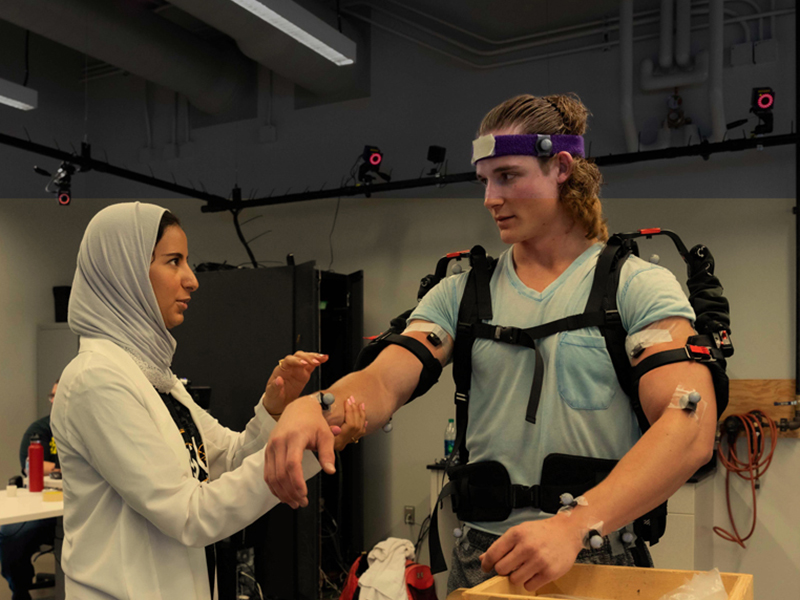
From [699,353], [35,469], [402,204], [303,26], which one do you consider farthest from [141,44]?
[699,353]

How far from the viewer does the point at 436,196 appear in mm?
4664

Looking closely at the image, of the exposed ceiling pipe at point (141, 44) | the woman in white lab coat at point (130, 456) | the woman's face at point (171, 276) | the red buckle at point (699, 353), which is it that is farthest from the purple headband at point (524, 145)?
the exposed ceiling pipe at point (141, 44)

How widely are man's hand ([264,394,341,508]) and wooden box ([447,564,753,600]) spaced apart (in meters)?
0.24

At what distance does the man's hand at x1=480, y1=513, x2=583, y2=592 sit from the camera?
775 millimetres

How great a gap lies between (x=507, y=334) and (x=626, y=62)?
338 cm

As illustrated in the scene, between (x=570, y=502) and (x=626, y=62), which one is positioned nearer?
(x=570, y=502)

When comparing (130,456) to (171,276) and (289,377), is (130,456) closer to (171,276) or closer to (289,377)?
(289,377)

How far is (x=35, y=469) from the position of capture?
10.6 ft

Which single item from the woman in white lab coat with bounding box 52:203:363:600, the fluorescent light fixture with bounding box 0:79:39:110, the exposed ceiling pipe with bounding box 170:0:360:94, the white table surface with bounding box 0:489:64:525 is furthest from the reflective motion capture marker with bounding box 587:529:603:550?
the fluorescent light fixture with bounding box 0:79:39:110

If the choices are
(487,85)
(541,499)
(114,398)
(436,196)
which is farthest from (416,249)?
(541,499)

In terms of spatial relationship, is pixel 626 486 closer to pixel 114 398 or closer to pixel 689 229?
pixel 114 398

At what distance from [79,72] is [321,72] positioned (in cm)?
263

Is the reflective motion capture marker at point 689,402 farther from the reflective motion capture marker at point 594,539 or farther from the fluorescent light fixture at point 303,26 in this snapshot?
the fluorescent light fixture at point 303,26

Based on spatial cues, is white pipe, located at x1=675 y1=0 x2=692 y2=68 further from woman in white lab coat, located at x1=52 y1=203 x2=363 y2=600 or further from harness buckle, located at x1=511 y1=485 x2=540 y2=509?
harness buckle, located at x1=511 y1=485 x2=540 y2=509
